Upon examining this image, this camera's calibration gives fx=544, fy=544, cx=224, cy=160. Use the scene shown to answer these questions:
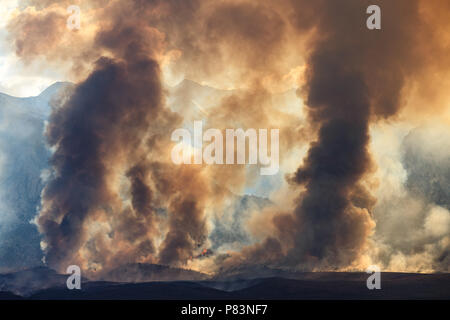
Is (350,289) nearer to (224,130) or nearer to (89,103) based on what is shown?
(224,130)

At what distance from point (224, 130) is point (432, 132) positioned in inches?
2042

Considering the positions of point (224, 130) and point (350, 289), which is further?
point (224, 130)

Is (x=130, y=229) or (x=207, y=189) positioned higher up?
(x=207, y=189)

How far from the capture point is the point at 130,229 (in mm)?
100875

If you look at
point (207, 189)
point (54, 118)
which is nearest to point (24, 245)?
point (54, 118)

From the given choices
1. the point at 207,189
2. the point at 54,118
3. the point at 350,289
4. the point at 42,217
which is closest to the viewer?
the point at 350,289

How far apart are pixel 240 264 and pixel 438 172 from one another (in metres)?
65.6

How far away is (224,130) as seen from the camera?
11494cm
